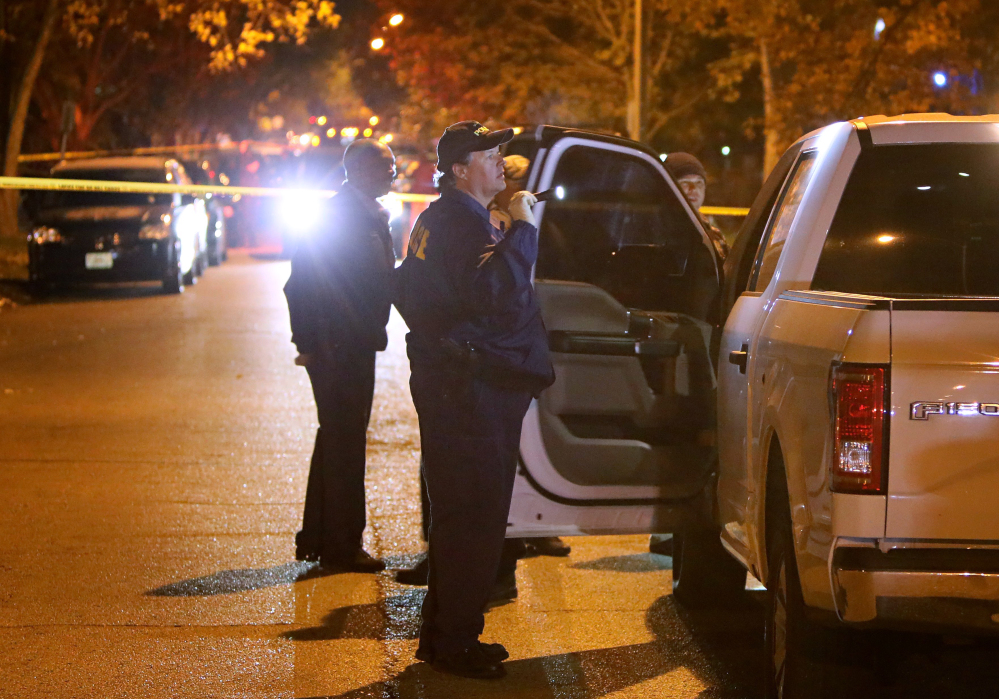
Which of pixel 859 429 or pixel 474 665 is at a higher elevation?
pixel 859 429

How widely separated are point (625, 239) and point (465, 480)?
1.88 m

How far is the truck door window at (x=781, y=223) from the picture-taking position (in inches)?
203

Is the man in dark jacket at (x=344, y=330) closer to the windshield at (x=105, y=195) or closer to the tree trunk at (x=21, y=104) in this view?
the windshield at (x=105, y=195)

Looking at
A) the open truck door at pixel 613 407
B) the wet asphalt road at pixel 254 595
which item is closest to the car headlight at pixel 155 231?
the wet asphalt road at pixel 254 595

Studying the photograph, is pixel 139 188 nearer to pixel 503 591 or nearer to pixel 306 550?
pixel 306 550

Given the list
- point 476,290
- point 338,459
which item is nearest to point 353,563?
point 338,459

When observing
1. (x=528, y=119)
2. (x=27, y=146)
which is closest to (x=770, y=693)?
(x=528, y=119)

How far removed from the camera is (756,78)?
38.6 meters

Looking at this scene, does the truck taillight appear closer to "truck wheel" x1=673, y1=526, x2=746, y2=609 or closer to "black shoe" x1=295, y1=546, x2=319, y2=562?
"truck wheel" x1=673, y1=526, x2=746, y2=609

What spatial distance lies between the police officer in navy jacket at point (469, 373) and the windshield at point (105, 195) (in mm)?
16201

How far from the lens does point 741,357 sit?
5.18 m

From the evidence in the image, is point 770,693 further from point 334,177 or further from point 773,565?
point 334,177

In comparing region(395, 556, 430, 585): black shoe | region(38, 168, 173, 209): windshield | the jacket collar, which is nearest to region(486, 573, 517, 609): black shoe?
region(395, 556, 430, 585): black shoe

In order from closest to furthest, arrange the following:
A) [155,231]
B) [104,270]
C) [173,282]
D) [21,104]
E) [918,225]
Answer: [918,225] < [104,270] < [155,231] < [173,282] < [21,104]
